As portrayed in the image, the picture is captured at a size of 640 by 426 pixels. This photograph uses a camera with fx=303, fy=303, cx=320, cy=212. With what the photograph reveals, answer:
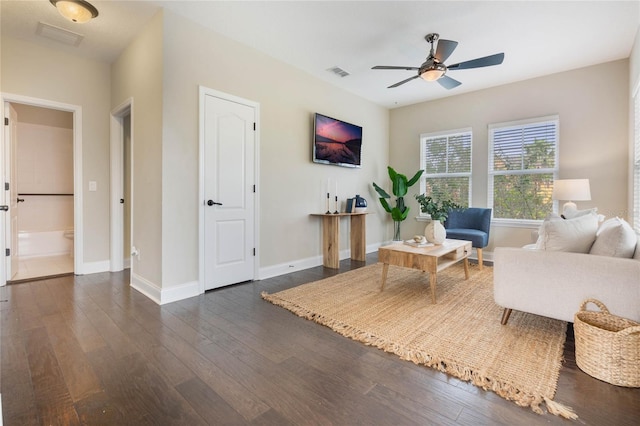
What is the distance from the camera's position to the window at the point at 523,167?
447 cm

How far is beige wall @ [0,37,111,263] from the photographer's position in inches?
132

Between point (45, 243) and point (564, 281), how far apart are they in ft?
22.8

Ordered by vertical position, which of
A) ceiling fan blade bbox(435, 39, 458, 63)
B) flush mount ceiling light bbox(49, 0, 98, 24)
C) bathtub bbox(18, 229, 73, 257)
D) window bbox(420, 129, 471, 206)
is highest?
flush mount ceiling light bbox(49, 0, 98, 24)

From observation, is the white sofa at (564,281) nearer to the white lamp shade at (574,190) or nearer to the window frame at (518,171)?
the white lamp shade at (574,190)

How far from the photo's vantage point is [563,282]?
2.02 m

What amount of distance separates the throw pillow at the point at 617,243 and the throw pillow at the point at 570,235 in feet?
0.25

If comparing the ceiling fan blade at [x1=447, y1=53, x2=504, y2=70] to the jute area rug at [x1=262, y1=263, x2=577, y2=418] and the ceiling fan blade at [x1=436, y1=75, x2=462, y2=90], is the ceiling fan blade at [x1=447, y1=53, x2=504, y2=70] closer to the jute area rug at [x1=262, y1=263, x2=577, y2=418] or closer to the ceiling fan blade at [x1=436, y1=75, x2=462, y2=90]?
the ceiling fan blade at [x1=436, y1=75, x2=462, y2=90]

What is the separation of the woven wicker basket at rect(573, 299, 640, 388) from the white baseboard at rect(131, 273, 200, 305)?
309 centimetres

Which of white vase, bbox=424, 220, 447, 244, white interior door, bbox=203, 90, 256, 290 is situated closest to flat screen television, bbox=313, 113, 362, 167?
white interior door, bbox=203, 90, 256, 290

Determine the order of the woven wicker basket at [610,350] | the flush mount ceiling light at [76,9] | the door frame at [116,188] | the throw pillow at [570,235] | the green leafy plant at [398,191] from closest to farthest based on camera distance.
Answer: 1. the woven wicker basket at [610,350]
2. the throw pillow at [570,235]
3. the flush mount ceiling light at [76,9]
4. the door frame at [116,188]
5. the green leafy plant at [398,191]

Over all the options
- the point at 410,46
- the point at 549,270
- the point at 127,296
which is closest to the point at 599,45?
the point at 410,46

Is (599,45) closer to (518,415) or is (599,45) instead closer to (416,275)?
(416,275)

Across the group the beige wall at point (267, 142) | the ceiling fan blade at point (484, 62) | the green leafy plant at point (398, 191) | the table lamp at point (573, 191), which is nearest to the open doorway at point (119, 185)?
the beige wall at point (267, 142)

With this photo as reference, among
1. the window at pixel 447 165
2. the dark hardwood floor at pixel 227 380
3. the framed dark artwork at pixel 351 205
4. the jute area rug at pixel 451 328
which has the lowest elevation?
the dark hardwood floor at pixel 227 380
